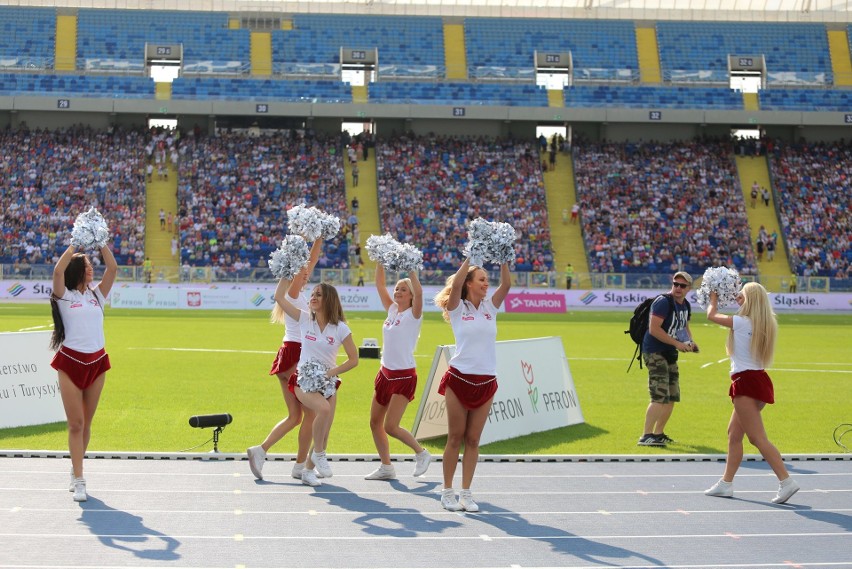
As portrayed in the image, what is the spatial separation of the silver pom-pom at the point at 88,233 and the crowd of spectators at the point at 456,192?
32535 millimetres

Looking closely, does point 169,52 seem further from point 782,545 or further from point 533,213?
point 782,545

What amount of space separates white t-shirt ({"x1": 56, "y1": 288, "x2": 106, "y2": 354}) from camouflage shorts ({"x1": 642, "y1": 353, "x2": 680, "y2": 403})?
18.6 feet

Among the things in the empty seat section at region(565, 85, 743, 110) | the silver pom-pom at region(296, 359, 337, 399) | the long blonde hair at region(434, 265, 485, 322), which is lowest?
the silver pom-pom at region(296, 359, 337, 399)

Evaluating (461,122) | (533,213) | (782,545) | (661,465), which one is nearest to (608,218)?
(533,213)

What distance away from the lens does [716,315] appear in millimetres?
8539

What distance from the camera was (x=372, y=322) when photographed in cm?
2953

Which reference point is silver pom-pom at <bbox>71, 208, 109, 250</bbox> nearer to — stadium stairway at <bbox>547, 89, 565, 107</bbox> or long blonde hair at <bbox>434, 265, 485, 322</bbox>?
long blonde hair at <bbox>434, 265, 485, 322</bbox>

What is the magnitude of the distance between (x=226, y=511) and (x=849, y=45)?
54.4 m

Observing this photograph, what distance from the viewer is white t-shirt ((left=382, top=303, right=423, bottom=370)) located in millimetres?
8828

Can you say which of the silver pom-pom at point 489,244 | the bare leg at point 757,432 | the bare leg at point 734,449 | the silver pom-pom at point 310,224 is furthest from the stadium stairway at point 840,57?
the silver pom-pom at point 489,244

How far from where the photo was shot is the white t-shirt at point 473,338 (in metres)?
7.82

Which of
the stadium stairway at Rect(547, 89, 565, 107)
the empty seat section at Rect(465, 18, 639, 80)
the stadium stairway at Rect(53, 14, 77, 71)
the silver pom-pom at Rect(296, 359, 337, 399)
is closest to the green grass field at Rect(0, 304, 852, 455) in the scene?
the silver pom-pom at Rect(296, 359, 337, 399)

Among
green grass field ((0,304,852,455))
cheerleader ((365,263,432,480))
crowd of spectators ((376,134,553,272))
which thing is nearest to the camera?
cheerleader ((365,263,432,480))

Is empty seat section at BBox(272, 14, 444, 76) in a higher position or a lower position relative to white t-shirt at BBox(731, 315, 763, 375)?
higher
